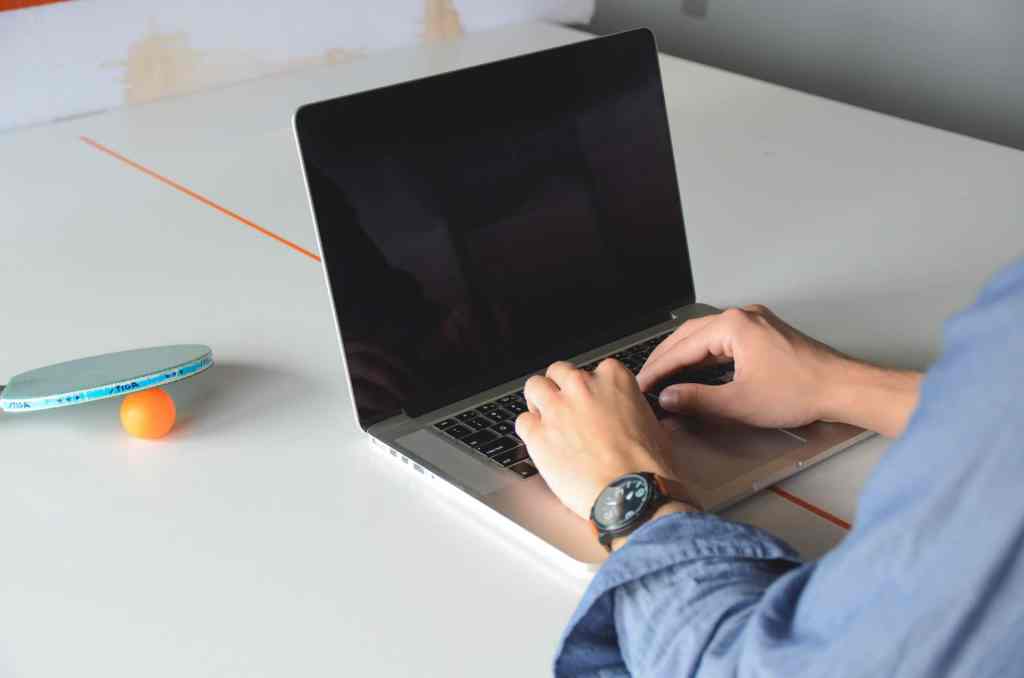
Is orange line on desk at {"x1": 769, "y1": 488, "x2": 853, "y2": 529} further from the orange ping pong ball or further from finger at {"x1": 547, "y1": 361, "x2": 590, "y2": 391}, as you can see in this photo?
the orange ping pong ball

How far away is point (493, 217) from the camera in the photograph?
1.11m

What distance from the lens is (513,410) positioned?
3.46 feet

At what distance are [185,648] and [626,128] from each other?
2.07ft

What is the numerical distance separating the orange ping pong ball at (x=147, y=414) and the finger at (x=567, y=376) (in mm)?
337

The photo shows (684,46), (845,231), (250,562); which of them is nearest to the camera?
(250,562)

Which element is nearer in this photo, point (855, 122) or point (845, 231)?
point (845, 231)

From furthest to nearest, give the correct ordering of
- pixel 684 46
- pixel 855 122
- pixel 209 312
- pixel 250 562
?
pixel 684 46, pixel 855 122, pixel 209 312, pixel 250 562

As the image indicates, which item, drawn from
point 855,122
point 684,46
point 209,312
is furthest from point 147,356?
point 684,46

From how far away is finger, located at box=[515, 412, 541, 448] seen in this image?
3.17ft

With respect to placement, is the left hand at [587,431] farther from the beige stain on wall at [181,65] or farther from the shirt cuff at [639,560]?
the beige stain on wall at [181,65]

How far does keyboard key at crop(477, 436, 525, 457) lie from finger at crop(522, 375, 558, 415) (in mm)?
31

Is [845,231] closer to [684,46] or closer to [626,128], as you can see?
[626,128]

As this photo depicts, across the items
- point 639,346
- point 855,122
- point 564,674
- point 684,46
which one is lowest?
point 564,674

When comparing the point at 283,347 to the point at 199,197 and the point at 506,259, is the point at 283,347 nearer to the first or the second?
the point at 506,259
